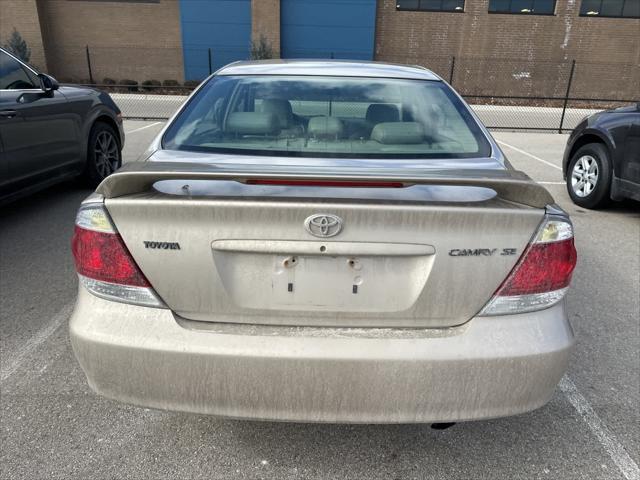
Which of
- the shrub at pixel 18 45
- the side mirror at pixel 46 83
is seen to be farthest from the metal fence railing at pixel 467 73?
the side mirror at pixel 46 83

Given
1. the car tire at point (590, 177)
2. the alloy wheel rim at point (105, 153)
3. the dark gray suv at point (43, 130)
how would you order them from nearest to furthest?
1. the dark gray suv at point (43, 130)
2. the car tire at point (590, 177)
3. the alloy wheel rim at point (105, 153)

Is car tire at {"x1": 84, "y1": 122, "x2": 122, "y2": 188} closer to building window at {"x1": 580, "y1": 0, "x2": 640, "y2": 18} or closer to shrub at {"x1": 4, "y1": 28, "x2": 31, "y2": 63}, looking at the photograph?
shrub at {"x1": 4, "y1": 28, "x2": 31, "y2": 63}

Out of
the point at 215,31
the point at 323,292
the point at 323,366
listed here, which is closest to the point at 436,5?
the point at 215,31

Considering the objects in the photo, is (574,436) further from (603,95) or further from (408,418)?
(603,95)

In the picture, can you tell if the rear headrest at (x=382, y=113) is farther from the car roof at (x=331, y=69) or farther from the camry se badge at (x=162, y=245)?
the camry se badge at (x=162, y=245)

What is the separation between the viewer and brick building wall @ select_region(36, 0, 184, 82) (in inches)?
943

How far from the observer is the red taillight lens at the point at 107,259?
6.08ft

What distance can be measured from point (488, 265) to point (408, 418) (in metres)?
0.63

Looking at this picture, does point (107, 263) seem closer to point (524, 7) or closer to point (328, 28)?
point (328, 28)

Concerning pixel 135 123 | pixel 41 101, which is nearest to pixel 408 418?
pixel 41 101

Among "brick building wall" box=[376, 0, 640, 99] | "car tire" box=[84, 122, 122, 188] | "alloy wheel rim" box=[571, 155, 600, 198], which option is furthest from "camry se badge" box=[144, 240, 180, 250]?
"brick building wall" box=[376, 0, 640, 99]

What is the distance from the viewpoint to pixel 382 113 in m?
2.76

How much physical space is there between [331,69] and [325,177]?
4.75 feet

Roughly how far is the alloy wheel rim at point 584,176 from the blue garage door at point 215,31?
62.6ft
